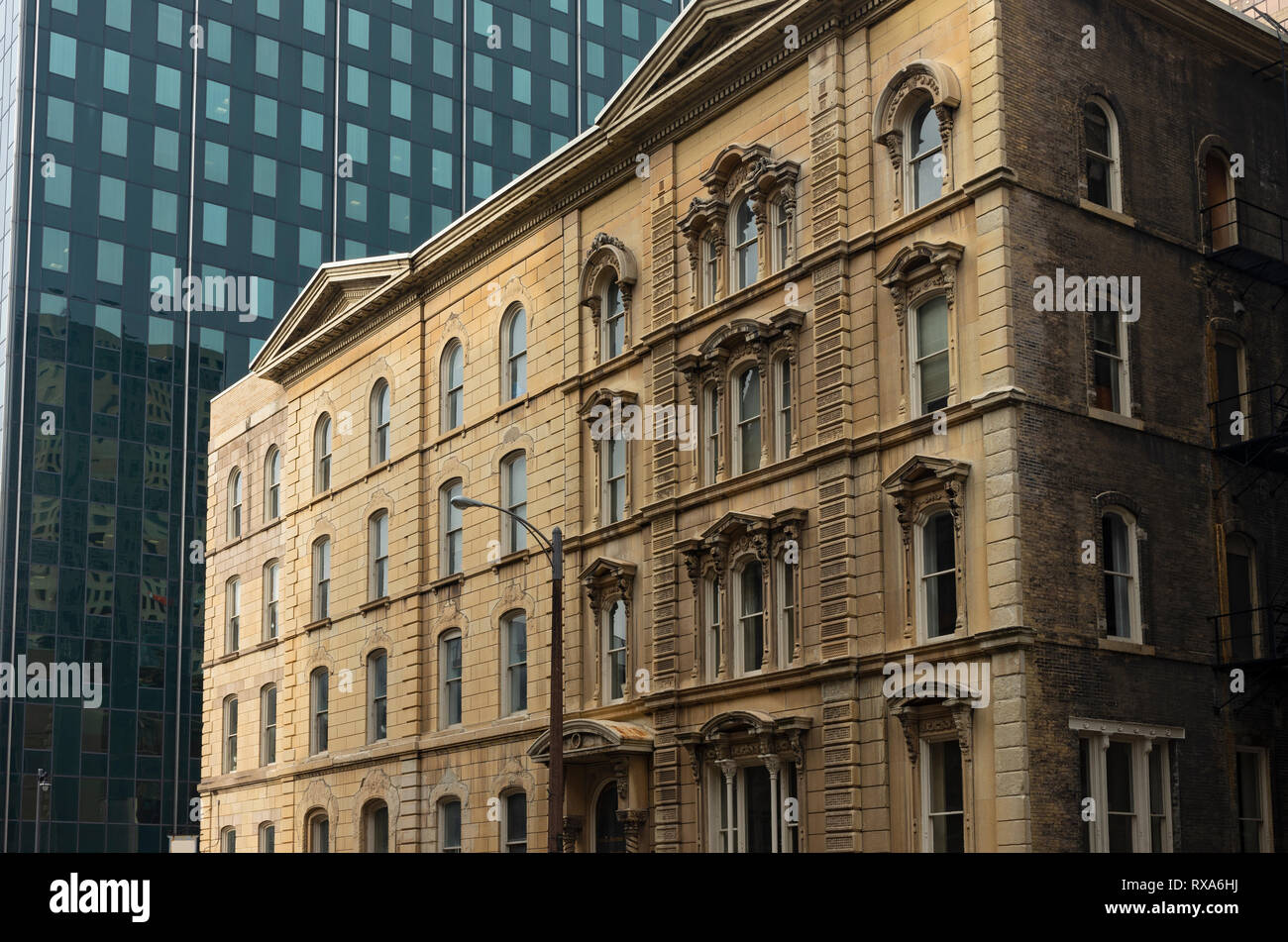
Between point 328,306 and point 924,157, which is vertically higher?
point 328,306

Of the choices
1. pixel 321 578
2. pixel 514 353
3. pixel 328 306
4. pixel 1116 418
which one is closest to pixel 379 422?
pixel 328 306

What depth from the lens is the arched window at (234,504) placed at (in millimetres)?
57844

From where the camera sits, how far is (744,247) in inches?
1398

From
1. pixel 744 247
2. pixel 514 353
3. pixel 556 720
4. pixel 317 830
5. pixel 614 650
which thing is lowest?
pixel 317 830

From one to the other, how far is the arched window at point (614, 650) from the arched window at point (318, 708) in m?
14.4

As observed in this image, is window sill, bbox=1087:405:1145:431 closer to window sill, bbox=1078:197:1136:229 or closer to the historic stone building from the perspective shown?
the historic stone building

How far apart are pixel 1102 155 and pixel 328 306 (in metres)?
27.6

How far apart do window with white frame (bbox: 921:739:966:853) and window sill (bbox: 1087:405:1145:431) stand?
6170 millimetres

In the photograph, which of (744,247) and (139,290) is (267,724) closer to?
(744,247)

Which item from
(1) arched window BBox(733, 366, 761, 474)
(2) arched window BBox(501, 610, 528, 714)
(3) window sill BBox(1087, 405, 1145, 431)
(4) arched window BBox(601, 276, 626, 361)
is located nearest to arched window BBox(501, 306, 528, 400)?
(4) arched window BBox(601, 276, 626, 361)

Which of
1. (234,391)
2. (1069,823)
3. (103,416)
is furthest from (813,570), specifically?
(103,416)
